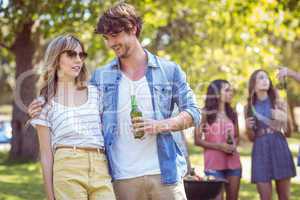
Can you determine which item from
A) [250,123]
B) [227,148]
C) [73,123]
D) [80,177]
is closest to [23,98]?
[227,148]

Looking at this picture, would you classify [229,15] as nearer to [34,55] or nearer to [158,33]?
[158,33]

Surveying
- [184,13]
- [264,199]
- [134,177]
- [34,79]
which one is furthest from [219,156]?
[184,13]

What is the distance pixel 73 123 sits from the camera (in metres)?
3.52

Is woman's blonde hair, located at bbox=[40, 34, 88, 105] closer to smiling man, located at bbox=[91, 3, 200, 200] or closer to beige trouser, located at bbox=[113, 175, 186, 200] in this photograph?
smiling man, located at bbox=[91, 3, 200, 200]

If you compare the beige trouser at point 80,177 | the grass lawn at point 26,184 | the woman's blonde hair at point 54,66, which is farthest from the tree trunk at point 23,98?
the beige trouser at point 80,177

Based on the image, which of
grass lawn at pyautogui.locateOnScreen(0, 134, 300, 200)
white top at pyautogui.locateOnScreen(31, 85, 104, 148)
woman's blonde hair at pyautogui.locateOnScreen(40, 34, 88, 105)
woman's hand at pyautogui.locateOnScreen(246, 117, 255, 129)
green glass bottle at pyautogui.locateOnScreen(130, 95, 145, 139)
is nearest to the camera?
green glass bottle at pyautogui.locateOnScreen(130, 95, 145, 139)

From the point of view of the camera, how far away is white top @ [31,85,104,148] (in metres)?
3.50

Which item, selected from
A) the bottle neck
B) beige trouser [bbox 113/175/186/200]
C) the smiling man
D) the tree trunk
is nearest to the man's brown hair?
the smiling man

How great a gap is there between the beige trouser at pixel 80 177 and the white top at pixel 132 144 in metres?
0.11

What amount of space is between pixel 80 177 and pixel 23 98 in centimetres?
1260

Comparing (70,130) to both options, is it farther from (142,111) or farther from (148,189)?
(148,189)

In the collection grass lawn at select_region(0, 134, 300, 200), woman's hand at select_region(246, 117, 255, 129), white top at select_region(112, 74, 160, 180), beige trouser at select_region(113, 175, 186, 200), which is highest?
white top at select_region(112, 74, 160, 180)

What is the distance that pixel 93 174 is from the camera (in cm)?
346

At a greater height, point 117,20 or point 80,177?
point 117,20
